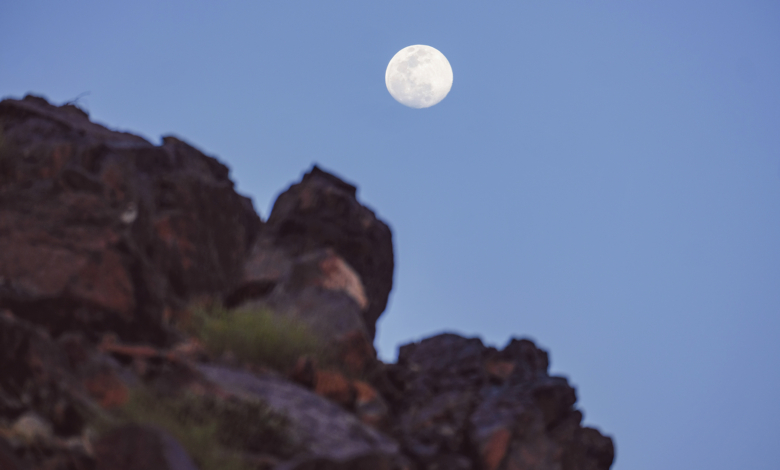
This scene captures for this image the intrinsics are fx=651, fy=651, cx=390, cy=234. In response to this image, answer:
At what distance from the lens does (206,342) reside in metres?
7.77

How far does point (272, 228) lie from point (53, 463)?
664cm

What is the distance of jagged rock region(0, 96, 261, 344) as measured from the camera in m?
6.79

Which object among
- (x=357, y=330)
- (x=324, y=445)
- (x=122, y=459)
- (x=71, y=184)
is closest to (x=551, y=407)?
(x=357, y=330)

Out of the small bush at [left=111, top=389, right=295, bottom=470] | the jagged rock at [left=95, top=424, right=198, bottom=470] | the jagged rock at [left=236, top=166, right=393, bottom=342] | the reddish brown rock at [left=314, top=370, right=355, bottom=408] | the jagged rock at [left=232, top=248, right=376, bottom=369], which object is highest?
the jagged rock at [left=236, top=166, right=393, bottom=342]

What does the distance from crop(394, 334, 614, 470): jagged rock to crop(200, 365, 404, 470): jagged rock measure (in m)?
0.93

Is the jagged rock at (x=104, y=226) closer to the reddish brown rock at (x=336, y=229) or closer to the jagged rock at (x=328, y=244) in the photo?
the jagged rock at (x=328, y=244)

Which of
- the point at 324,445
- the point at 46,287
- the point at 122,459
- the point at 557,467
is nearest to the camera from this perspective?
the point at 122,459

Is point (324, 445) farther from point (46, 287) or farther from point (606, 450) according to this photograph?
point (606, 450)

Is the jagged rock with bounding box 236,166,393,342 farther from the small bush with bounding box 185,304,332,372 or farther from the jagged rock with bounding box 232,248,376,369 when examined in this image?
the small bush with bounding box 185,304,332,372

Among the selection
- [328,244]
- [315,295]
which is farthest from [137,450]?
[328,244]

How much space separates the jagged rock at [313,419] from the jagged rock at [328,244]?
2.49 meters

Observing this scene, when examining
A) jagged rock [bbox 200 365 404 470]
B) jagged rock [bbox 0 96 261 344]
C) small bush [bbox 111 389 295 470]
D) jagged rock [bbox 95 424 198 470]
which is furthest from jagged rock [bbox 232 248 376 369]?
jagged rock [bbox 95 424 198 470]

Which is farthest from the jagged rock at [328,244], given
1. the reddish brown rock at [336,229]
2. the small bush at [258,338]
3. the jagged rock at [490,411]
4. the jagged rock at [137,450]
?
the jagged rock at [137,450]

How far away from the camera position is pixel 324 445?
5984 mm
